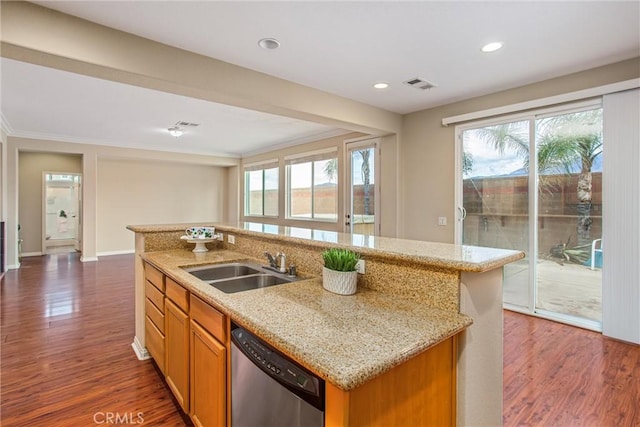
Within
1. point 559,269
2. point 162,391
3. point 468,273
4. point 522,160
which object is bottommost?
point 162,391

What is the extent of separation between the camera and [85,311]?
148 inches

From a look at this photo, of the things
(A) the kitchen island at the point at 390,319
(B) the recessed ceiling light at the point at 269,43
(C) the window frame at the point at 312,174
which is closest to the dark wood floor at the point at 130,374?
(A) the kitchen island at the point at 390,319

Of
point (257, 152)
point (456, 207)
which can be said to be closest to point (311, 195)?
point (257, 152)

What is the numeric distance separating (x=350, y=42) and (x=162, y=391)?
300 centimetres

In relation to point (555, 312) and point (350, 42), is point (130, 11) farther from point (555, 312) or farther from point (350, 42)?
point (555, 312)

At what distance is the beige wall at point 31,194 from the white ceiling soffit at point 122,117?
1826mm

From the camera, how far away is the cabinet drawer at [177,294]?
6.02ft

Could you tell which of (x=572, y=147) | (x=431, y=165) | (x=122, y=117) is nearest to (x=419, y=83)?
(x=431, y=165)

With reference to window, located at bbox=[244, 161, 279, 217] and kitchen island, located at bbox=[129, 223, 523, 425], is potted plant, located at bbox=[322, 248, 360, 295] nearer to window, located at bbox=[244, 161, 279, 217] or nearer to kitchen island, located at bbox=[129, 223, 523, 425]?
kitchen island, located at bbox=[129, 223, 523, 425]

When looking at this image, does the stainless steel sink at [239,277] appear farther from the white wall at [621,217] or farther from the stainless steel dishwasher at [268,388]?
the white wall at [621,217]

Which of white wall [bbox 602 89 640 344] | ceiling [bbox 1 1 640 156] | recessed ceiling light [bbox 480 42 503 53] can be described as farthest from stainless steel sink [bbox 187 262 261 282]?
white wall [bbox 602 89 640 344]

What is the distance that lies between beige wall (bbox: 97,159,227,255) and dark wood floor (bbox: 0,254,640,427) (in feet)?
14.0

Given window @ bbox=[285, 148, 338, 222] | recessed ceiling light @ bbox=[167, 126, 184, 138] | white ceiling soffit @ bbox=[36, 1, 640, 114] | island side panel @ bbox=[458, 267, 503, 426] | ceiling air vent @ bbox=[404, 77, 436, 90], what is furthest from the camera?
window @ bbox=[285, 148, 338, 222]

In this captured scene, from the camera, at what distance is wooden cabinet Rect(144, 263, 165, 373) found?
7.36 ft
